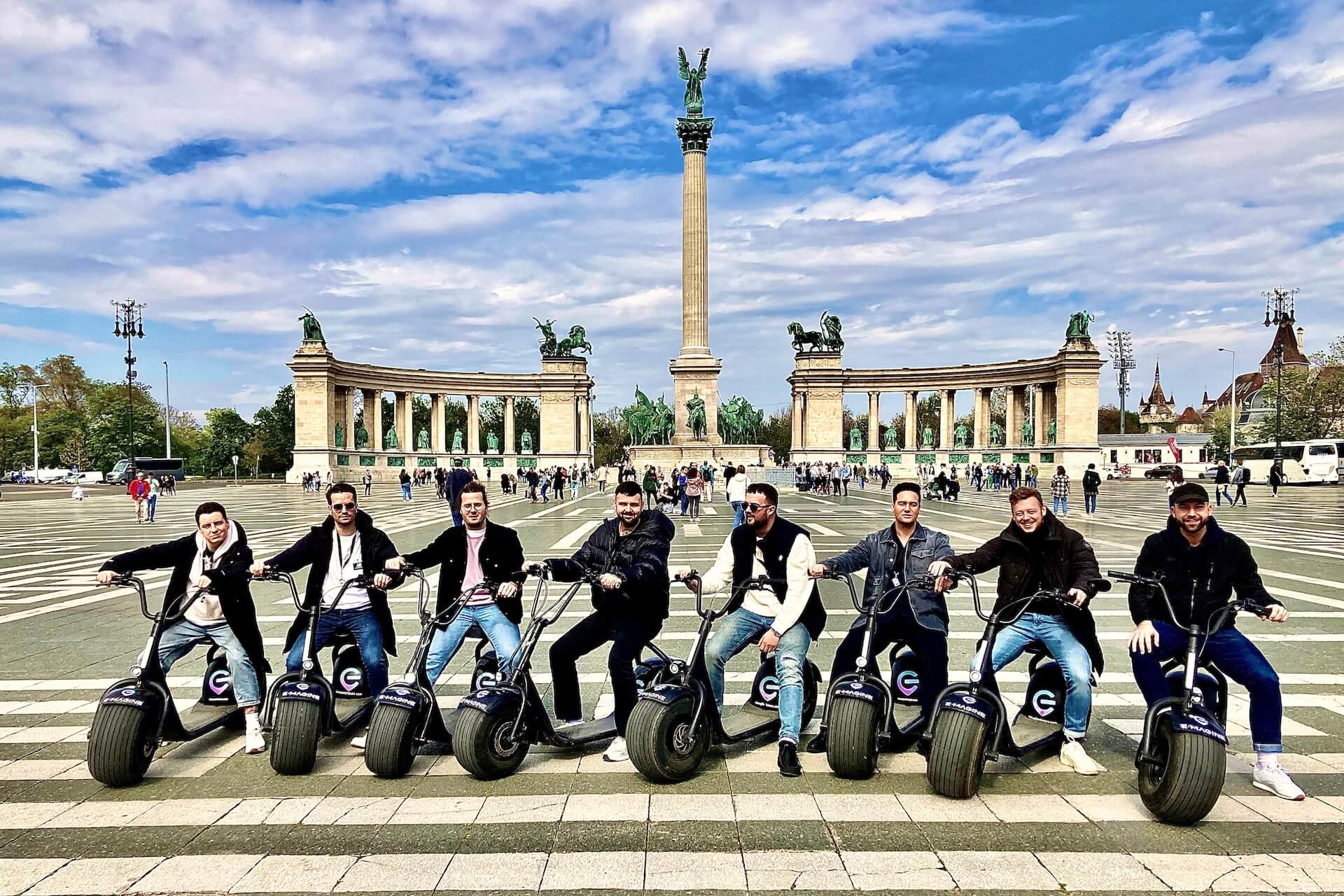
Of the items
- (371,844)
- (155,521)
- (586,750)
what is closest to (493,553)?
(586,750)

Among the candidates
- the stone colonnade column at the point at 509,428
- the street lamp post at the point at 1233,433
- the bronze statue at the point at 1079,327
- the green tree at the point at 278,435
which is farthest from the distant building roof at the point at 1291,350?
the green tree at the point at 278,435

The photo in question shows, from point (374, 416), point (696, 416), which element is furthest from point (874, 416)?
point (374, 416)

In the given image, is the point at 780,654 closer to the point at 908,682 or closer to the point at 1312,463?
the point at 908,682

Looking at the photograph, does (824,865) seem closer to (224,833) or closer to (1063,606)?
(1063,606)

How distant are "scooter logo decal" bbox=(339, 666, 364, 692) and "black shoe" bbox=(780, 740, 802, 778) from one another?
302 centimetres

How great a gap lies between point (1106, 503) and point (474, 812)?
1495 inches

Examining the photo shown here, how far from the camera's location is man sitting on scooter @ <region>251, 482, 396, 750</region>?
19.1 feet

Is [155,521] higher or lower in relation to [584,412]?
lower

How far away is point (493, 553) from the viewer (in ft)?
19.2

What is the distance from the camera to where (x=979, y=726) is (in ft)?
15.6

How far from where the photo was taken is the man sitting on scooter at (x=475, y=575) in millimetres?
5695

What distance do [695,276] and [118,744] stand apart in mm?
56200

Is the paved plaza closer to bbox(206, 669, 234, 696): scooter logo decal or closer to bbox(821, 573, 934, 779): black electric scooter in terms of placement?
bbox(821, 573, 934, 779): black electric scooter

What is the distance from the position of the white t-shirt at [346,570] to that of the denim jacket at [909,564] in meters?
3.08
